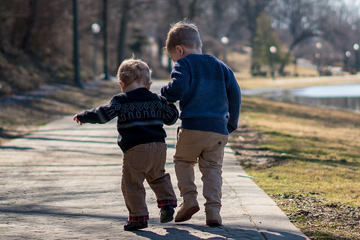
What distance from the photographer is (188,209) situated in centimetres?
474

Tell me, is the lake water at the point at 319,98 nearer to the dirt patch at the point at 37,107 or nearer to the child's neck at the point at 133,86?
the dirt patch at the point at 37,107

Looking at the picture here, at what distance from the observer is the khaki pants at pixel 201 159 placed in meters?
4.79

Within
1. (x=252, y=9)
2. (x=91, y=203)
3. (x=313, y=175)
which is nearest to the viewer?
(x=91, y=203)

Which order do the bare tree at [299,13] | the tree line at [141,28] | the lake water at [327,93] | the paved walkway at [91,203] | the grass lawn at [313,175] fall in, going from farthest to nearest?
the bare tree at [299,13], the lake water at [327,93], the tree line at [141,28], the grass lawn at [313,175], the paved walkway at [91,203]

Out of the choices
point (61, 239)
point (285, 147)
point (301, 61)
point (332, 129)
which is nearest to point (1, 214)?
point (61, 239)

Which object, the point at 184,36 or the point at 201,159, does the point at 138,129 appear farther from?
the point at 184,36

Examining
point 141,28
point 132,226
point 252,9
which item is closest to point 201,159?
point 132,226

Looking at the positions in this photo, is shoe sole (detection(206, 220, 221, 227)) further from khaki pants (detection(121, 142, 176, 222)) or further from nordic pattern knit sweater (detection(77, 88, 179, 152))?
nordic pattern knit sweater (detection(77, 88, 179, 152))

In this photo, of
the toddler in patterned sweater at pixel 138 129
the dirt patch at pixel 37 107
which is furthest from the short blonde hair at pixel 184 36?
the dirt patch at pixel 37 107

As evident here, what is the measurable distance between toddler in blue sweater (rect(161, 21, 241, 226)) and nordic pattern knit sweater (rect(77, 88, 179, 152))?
0.40 feet

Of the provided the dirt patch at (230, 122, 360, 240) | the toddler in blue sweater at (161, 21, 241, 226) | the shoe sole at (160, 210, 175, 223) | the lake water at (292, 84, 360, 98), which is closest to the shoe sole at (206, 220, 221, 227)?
the toddler in blue sweater at (161, 21, 241, 226)

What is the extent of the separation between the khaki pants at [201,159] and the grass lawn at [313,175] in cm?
75

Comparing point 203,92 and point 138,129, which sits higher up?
point 203,92

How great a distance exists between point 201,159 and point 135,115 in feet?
2.12
